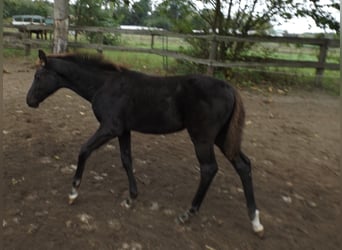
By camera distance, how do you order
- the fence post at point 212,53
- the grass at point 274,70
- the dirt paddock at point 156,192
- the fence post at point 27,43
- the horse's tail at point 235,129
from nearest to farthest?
the dirt paddock at point 156,192, the horse's tail at point 235,129, the fence post at point 212,53, the grass at point 274,70, the fence post at point 27,43

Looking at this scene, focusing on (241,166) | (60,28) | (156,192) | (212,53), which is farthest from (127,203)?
(60,28)

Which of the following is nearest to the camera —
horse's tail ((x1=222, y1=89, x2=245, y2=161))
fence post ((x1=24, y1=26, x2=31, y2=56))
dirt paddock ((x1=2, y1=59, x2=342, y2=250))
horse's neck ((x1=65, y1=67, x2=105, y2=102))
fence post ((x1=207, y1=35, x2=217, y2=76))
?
dirt paddock ((x1=2, y1=59, x2=342, y2=250))

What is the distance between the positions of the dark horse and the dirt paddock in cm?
22

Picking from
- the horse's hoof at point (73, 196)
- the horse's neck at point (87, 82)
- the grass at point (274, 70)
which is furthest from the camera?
the grass at point (274, 70)

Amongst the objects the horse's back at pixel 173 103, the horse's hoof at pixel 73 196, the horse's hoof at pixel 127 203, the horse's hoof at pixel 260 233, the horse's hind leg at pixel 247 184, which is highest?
the horse's back at pixel 173 103

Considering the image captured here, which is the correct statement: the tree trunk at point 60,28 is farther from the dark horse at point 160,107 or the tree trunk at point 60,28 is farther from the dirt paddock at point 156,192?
the dark horse at point 160,107

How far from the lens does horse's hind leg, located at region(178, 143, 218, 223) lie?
342 cm

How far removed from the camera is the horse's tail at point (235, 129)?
3.41m

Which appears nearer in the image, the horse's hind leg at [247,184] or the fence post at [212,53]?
the horse's hind leg at [247,184]

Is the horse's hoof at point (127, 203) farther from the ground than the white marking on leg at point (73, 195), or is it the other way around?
the white marking on leg at point (73, 195)

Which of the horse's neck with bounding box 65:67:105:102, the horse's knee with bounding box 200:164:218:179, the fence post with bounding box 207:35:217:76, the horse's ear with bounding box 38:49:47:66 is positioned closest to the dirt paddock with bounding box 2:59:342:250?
the horse's knee with bounding box 200:164:218:179

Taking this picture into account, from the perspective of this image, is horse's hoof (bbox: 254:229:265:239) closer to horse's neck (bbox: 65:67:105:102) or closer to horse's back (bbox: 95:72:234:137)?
horse's back (bbox: 95:72:234:137)

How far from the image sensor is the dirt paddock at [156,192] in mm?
3180

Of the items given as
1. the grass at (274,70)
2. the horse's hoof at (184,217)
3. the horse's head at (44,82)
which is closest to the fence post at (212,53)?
the grass at (274,70)
